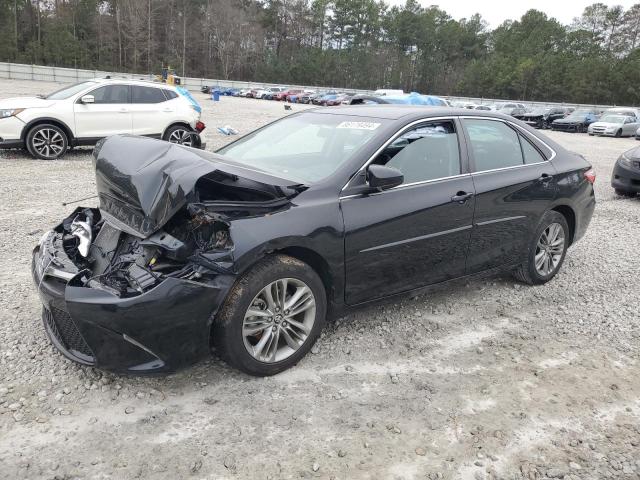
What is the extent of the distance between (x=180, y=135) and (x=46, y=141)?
276 cm

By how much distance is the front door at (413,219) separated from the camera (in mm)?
3453

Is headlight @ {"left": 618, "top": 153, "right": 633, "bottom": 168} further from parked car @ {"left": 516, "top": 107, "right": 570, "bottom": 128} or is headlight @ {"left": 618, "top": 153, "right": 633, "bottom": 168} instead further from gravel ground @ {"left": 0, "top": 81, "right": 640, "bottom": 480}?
parked car @ {"left": 516, "top": 107, "right": 570, "bottom": 128}

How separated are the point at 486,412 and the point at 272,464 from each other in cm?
131

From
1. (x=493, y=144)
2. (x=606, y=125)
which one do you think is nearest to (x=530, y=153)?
(x=493, y=144)

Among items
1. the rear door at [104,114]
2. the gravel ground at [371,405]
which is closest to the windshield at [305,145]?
the gravel ground at [371,405]

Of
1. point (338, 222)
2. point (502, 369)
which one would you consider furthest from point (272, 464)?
point (502, 369)

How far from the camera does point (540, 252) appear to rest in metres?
4.87

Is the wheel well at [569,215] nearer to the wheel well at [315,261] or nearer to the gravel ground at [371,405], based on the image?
the gravel ground at [371,405]

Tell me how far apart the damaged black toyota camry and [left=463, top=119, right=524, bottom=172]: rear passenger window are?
0.05ft

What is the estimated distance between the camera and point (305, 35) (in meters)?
102

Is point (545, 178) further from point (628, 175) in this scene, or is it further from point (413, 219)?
point (628, 175)

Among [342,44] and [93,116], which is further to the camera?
[342,44]

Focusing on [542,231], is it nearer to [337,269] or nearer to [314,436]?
[337,269]

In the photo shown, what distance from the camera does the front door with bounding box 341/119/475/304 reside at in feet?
11.3
